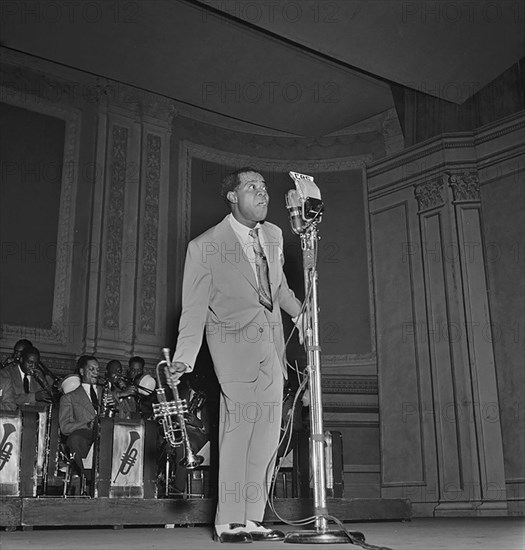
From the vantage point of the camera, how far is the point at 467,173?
739 centimetres

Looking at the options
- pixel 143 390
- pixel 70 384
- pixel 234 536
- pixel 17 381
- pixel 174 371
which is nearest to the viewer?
pixel 234 536

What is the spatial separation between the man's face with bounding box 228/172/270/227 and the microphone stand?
0.24 meters

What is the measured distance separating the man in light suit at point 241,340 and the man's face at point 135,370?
3848 millimetres

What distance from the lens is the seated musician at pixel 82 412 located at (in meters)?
5.01

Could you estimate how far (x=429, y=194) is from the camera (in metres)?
7.61

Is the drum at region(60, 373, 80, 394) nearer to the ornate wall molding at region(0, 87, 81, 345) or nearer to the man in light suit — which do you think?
the ornate wall molding at region(0, 87, 81, 345)

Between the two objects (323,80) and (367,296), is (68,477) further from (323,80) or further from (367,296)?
(323,80)

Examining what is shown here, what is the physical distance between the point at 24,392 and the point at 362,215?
4.60m

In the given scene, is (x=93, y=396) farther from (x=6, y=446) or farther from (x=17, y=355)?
(x=6, y=446)

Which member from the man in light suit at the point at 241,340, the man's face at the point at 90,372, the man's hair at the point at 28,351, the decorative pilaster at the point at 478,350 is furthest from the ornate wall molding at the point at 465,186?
the man in light suit at the point at 241,340

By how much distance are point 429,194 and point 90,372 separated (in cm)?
400

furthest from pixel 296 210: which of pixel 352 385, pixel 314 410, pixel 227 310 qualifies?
pixel 352 385

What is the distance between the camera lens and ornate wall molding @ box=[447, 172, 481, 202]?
289 inches

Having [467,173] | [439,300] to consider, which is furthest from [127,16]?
[439,300]
